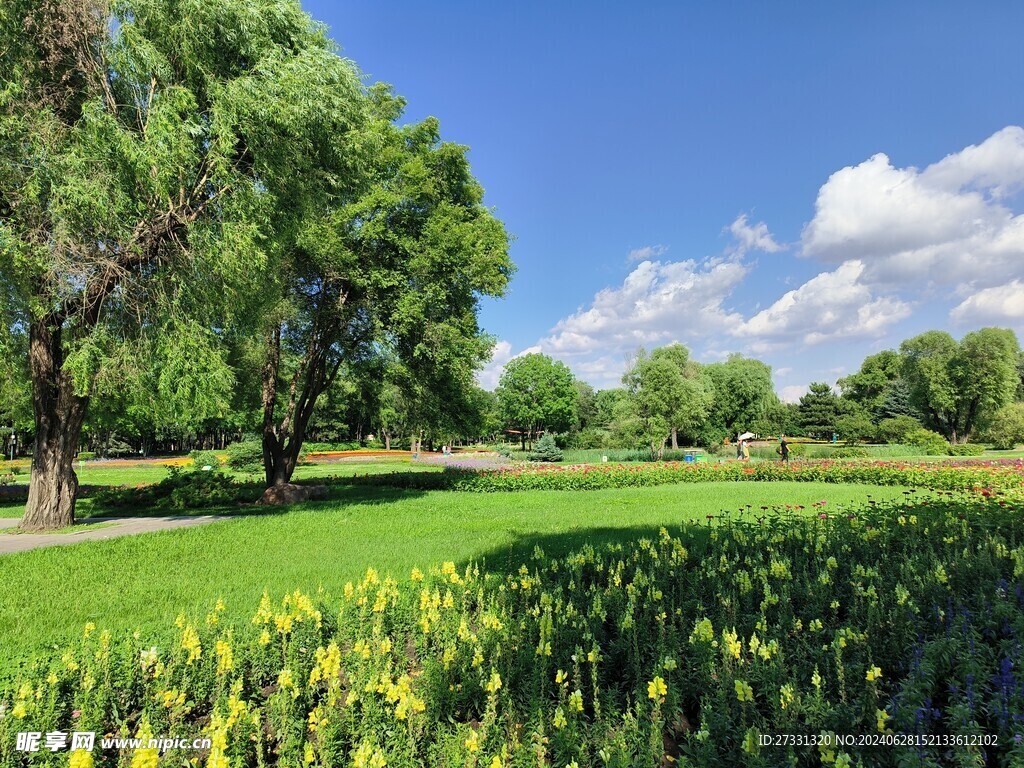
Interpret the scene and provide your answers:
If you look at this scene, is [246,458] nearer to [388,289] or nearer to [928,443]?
[388,289]

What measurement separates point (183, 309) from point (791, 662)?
11.7 metres

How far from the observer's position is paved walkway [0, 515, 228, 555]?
31.2ft

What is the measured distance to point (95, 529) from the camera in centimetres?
1118

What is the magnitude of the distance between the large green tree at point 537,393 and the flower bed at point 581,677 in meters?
59.3

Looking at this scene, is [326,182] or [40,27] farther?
[326,182]

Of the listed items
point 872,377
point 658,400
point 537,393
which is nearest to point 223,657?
point 658,400

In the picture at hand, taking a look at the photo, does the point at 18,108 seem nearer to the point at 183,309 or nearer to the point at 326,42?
the point at 183,309

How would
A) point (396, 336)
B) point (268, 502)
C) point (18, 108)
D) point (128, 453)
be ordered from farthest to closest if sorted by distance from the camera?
point (128, 453)
point (396, 336)
point (268, 502)
point (18, 108)

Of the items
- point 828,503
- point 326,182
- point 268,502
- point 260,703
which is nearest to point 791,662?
point 260,703

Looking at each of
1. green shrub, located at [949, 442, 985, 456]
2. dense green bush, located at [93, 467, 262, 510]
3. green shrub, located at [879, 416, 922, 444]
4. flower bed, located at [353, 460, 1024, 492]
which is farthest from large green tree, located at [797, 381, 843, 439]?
dense green bush, located at [93, 467, 262, 510]

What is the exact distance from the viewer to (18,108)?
10.2m

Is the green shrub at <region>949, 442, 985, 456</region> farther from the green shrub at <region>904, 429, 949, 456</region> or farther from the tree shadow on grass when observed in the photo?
the tree shadow on grass

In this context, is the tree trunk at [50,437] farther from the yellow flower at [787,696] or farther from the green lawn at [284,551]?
the yellow flower at [787,696]

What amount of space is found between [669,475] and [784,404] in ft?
188
